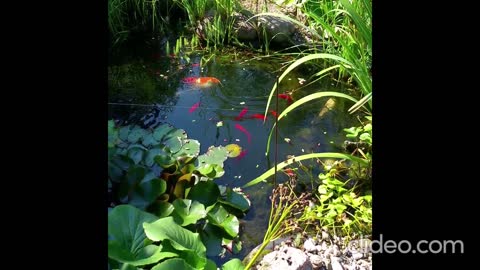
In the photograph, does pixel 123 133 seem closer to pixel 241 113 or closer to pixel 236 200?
pixel 236 200

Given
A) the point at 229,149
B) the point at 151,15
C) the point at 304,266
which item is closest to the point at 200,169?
the point at 229,149

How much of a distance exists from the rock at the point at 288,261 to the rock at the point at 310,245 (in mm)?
193

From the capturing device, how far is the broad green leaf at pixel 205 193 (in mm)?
2006

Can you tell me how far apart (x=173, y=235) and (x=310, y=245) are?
0.59 metres

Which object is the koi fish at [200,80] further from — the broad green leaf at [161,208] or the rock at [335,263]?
the rock at [335,263]

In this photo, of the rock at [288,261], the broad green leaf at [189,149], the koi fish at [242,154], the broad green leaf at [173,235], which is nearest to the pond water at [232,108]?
the koi fish at [242,154]

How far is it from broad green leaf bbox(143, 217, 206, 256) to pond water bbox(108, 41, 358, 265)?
1.41ft

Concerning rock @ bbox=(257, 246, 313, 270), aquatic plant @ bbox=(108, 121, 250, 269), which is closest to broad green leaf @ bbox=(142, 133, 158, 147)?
aquatic plant @ bbox=(108, 121, 250, 269)

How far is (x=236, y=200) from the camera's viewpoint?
2098mm

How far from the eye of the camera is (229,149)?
2510mm
